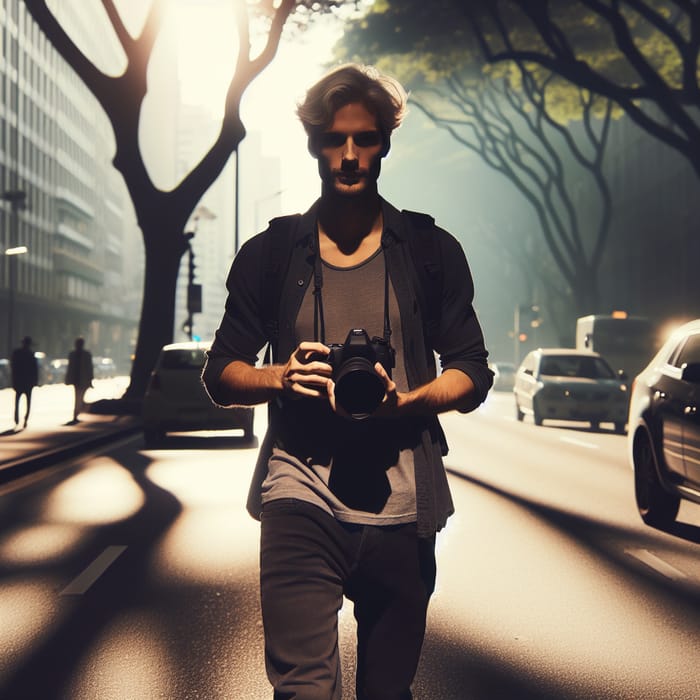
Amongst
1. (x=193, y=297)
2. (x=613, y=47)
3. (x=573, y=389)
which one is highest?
(x=613, y=47)

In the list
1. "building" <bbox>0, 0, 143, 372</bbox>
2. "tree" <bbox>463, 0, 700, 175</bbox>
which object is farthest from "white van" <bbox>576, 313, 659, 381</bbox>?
"building" <bbox>0, 0, 143, 372</bbox>

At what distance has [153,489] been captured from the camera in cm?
1153

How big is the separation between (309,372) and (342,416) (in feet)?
0.39

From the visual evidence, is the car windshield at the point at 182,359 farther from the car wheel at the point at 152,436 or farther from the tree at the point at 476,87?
the tree at the point at 476,87

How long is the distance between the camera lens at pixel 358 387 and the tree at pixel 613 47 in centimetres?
1765

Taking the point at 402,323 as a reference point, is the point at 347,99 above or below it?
above

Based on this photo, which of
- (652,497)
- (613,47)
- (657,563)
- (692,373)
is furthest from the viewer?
(613,47)

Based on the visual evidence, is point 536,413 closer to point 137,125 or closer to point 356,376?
point 137,125

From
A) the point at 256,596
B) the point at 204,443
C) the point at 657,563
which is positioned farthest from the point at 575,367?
the point at 256,596

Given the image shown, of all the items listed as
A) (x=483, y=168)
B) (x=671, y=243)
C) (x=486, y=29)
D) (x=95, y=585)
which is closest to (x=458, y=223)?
(x=483, y=168)

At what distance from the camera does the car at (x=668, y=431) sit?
8359 mm

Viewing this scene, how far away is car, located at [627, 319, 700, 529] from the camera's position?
836 centimetres

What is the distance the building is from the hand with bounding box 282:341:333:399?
4661 cm

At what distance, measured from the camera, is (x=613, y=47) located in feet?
99.8
